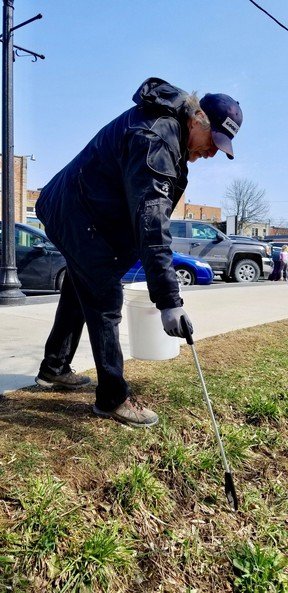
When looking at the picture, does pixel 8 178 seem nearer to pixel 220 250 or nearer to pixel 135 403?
pixel 135 403

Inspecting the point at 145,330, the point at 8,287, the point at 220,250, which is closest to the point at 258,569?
the point at 145,330

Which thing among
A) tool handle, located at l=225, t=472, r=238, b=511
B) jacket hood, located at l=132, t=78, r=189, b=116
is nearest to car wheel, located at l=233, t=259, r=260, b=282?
jacket hood, located at l=132, t=78, r=189, b=116

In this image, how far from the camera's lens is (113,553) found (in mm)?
1801

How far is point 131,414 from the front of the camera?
2.66m

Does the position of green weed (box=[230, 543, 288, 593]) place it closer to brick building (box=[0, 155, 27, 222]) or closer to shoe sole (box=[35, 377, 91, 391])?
shoe sole (box=[35, 377, 91, 391])

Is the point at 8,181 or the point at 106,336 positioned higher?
the point at 8,181

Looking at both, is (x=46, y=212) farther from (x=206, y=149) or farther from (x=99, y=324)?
(x=206, y=149)

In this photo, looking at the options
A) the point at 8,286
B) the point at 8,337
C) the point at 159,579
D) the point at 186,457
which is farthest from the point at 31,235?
the point at 159,579

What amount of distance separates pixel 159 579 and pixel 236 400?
5.00 ft

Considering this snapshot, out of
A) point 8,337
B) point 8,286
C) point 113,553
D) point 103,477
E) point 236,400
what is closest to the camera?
point 113,553

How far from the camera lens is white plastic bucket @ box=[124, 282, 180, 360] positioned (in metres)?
3.45

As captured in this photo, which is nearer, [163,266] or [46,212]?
[163,266]

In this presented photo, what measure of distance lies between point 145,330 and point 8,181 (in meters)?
4.37

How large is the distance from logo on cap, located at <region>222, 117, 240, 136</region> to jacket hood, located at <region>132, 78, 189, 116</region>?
24 cm
